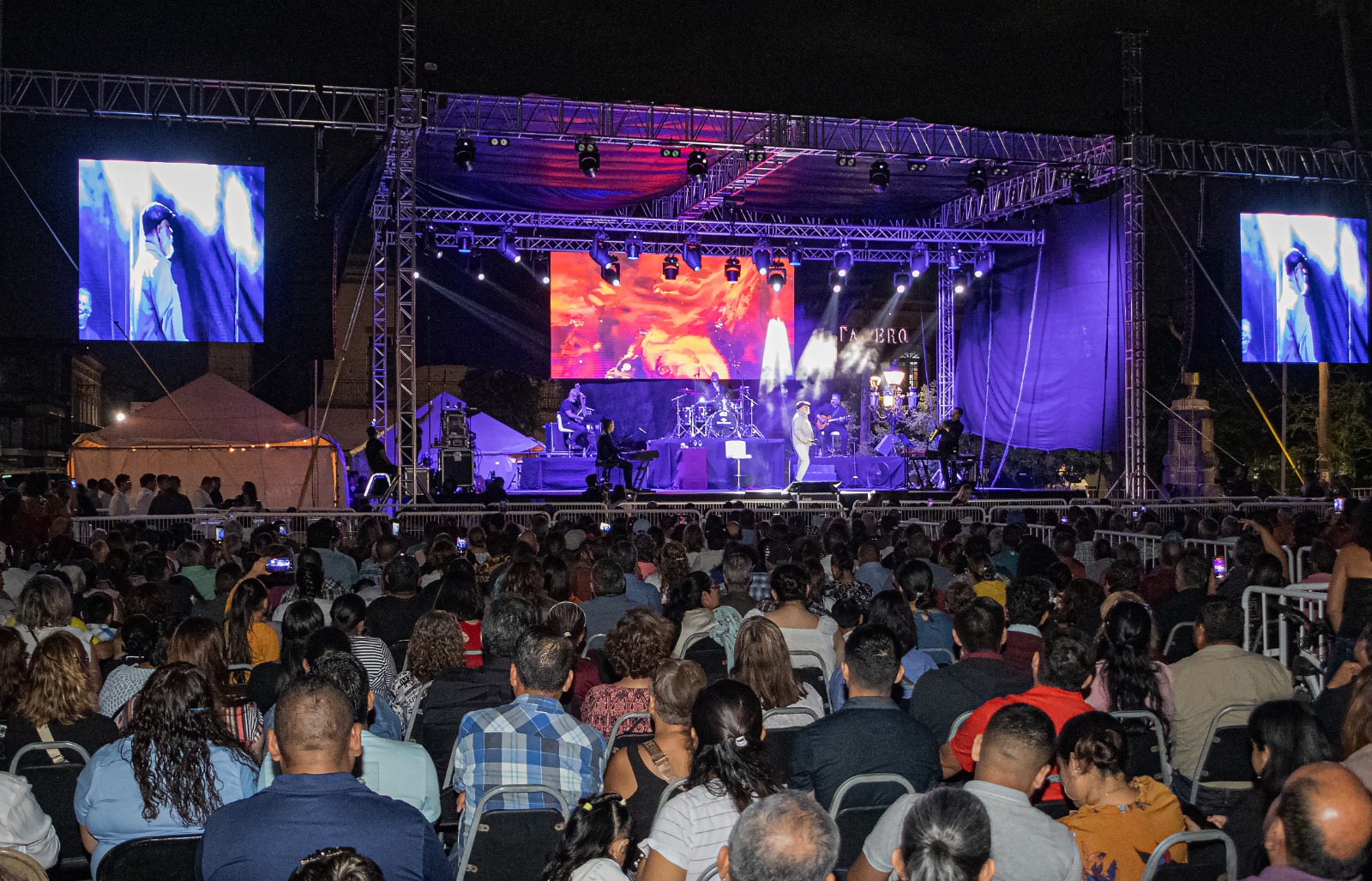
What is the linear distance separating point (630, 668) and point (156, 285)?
12.3 m

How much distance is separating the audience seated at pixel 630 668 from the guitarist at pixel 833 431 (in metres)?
18.5

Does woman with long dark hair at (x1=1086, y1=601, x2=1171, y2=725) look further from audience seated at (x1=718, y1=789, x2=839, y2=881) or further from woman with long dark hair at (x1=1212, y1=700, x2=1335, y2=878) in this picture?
audience seated at (x1=718, y1=789, x2=839, y2=881)

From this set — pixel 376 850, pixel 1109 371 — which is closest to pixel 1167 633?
pixel 376 850

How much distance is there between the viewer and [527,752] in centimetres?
362

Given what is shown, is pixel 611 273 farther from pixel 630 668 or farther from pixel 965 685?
pixel 965 685

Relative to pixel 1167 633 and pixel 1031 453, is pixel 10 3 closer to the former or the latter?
pixel 1167 633

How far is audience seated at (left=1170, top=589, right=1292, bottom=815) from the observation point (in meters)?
4.55

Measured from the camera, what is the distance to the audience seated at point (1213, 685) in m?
4.55

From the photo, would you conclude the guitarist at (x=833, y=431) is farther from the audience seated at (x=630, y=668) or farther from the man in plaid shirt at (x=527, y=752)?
the man in plaid shirt at (x=527, y=752)

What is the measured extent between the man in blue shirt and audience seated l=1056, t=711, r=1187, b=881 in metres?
1.67

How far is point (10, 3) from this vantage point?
15461 millimetres

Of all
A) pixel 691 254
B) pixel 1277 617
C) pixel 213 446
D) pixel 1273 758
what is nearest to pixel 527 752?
pixel 1273 758

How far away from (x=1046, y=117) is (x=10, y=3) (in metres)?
14.0

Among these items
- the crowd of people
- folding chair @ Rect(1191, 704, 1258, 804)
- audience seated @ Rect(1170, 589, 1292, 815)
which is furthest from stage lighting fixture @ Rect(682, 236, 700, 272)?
folding chair @ Rect(1191, 704, 1258, 804)
